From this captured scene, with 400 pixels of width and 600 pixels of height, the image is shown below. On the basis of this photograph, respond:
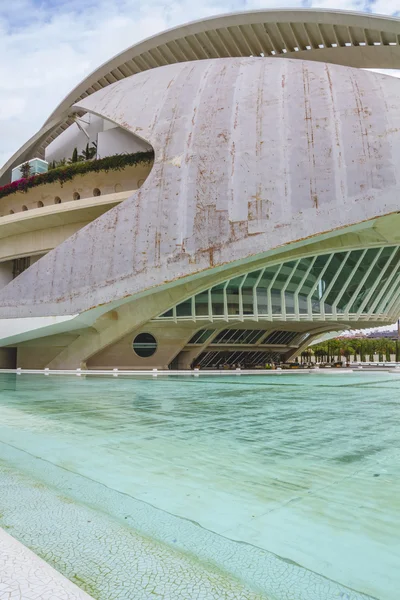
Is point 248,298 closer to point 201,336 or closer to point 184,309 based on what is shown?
point 184,309

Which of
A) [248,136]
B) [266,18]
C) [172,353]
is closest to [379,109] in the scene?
[248,136]

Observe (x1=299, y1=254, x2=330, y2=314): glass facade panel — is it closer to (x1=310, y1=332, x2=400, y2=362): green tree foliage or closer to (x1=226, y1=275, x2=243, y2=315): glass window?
(x1=226, y1=275, x2=243, y2=315): glass window

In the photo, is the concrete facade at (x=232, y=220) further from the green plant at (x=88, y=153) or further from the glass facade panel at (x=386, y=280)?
the green plant at (x=88, y=153)

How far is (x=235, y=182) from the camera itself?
18.7m

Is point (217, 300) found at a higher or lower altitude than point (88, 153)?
lower

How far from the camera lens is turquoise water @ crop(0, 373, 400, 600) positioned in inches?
76.4

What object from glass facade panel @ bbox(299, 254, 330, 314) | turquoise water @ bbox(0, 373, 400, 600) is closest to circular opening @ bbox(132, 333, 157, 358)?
glass facade panel @ bbox(299, 254, 330, 314)

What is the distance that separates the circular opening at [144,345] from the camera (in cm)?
2344

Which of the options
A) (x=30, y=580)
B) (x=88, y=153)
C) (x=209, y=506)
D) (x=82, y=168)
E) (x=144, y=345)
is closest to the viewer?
(x=30, y=580)

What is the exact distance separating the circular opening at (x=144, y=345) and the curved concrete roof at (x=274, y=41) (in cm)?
1479

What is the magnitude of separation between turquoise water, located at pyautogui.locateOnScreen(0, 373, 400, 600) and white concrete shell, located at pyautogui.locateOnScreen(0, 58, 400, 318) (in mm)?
12158

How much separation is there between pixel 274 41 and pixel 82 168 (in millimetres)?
13896

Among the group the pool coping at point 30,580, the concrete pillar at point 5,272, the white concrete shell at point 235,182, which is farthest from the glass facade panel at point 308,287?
the pool coping at point 30,580

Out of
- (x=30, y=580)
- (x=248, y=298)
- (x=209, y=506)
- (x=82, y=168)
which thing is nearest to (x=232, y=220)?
(x=248, y=298)
